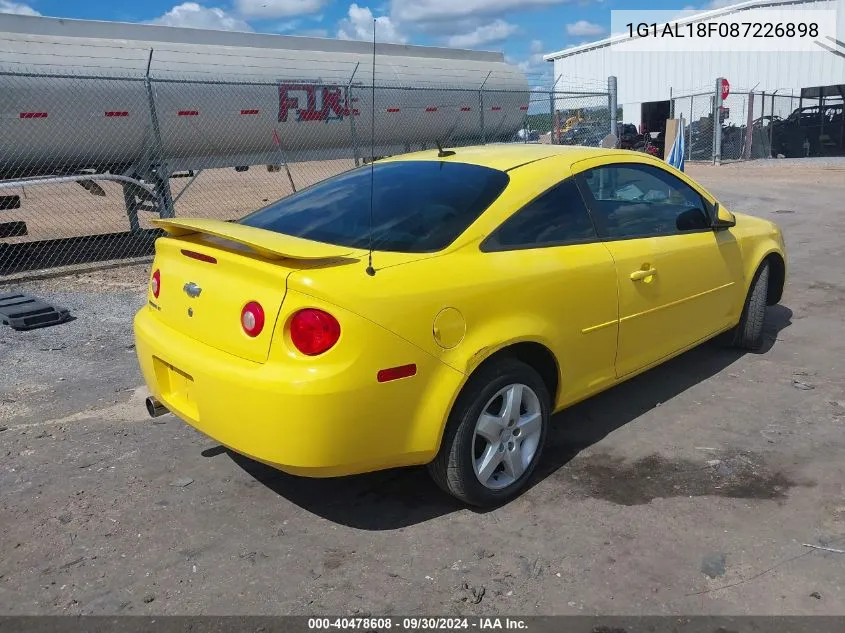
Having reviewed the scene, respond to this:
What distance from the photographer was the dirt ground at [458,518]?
2.62 m

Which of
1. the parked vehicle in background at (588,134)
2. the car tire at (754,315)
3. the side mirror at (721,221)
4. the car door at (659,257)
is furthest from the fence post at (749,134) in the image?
the car door at (659,257)

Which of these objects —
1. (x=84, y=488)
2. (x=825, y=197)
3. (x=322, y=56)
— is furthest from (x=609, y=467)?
(x=825, y=197)

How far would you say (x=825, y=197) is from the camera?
1443 cm

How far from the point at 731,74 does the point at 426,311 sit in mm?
34924

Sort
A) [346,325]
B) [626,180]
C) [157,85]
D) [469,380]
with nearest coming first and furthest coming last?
[346,325], [469,380], [626,180], [157,85]

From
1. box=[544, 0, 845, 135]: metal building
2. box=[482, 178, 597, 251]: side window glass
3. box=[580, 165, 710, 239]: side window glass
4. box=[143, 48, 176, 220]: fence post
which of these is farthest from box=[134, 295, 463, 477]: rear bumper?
box=[544, 0, 845, 135]: metal building

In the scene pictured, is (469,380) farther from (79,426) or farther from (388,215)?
(79,426)

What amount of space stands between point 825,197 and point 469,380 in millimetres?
14255

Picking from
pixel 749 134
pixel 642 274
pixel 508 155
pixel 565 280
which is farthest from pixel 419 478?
pixel 749 134

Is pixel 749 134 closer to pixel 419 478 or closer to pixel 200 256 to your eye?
pixel 419 478

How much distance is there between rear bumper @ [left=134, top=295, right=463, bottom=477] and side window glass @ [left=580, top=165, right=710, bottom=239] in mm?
1533

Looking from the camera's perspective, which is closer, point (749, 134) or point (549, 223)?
point (549, 223)

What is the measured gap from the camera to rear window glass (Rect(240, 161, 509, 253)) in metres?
3.15

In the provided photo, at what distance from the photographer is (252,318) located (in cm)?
277
